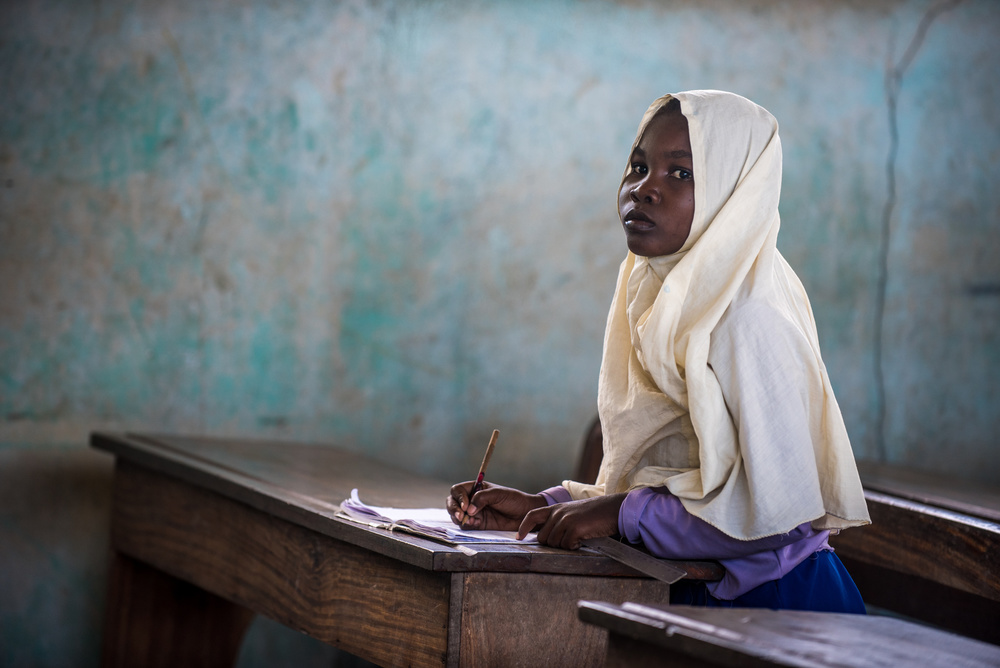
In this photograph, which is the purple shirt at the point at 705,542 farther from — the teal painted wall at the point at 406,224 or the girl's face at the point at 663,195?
the teal painted wall at the point at 406,224

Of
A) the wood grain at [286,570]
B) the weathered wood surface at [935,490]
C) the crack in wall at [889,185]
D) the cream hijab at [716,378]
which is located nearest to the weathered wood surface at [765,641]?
the cream hijab at [716,378]

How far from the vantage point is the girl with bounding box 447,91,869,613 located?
158 cm

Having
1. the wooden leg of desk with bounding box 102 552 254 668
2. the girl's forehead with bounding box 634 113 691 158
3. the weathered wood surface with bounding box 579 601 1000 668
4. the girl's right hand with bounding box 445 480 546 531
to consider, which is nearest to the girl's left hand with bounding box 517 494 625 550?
the girl's right hand with bounding box 445 480 546 531

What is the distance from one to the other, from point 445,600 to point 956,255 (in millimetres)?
3220

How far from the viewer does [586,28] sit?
12.2ft

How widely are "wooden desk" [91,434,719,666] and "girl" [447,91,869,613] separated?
9cm

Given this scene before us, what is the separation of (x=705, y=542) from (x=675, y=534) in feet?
0.16

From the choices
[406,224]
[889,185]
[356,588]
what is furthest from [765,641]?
[889,185]

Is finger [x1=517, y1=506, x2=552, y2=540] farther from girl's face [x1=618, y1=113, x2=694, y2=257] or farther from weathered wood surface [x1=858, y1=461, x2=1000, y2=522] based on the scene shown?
weathered wood surface [x1=858, y1=461, x2=1000, y2=522]

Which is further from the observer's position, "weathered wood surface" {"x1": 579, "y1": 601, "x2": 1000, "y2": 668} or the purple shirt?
the purple shirt

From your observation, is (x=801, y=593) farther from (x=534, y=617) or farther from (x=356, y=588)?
(x=356, y=588)

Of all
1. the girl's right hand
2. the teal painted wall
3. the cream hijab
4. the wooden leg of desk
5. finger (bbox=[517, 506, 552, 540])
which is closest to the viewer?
the cream hijab

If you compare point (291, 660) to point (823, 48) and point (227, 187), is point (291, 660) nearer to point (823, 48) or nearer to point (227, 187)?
point (227, 187)

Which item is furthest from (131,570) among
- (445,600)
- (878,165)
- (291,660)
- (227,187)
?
(878,165)
